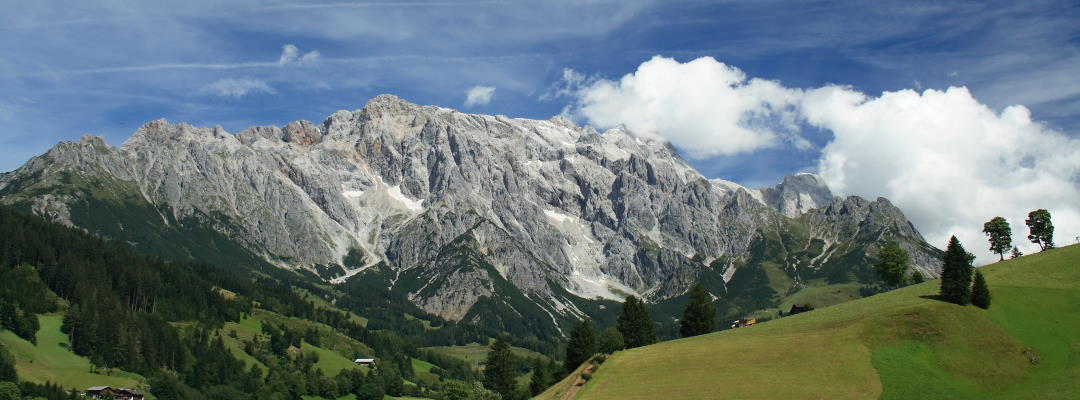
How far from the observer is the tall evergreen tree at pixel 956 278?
11738 centimetres

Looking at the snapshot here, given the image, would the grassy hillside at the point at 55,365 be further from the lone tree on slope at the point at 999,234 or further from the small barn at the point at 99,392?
the lone tree on slope at the point at 999,234

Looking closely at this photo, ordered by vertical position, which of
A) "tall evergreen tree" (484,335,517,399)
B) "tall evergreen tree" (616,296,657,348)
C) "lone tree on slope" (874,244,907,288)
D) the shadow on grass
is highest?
"lone tree on slope" (874,244,907,288)

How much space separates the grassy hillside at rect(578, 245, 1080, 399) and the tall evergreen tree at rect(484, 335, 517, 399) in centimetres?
4622

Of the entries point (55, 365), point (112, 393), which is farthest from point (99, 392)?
point (55, 365)

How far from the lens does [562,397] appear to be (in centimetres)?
10344

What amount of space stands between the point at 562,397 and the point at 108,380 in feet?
427

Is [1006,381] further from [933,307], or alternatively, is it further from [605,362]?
[605,362]

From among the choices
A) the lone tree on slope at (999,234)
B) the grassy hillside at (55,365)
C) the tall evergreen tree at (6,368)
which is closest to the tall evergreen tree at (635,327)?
the lone tree on slope at (999,234)

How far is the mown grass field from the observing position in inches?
6865

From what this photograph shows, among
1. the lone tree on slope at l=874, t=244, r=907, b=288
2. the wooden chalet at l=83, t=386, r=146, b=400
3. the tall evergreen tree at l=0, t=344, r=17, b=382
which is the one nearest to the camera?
the tall evergreen tree at l=0, t=344, r=17, b=382

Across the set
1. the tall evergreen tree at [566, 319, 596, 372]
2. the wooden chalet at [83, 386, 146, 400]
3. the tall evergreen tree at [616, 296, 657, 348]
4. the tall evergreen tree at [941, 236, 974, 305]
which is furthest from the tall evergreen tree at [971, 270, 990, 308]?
the wooden chalet at [83, 386, 146, 400]

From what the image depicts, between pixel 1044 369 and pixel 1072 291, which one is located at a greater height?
pixel 1072 291

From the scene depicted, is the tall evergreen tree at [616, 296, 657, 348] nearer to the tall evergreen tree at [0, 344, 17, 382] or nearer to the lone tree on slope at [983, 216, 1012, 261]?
the lone tree on slope at [983, 216, 1012, 261]

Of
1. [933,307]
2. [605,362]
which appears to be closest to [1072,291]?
[933,307]
